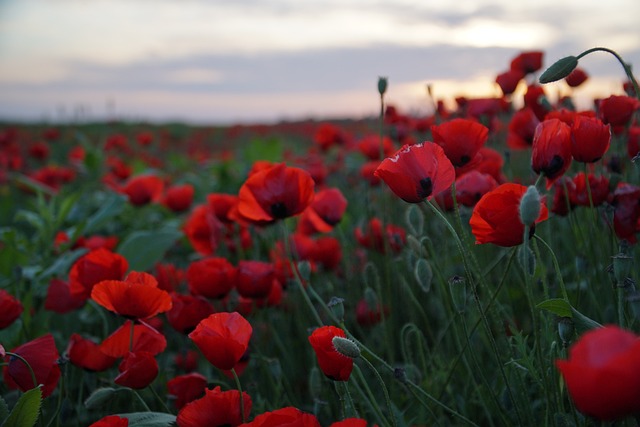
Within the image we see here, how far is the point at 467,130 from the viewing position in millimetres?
1404

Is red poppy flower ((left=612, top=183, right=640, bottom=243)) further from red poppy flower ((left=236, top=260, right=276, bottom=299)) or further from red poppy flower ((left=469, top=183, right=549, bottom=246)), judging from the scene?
red poppy flower ((left=236, top=260, right=276, bottom=299))

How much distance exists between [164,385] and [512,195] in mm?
1352

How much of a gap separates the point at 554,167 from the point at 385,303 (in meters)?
1.31

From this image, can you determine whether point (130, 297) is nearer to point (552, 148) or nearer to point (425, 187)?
point (425, 187)

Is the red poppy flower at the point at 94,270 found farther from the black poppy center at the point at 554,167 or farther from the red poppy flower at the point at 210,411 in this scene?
the black poppy center at the point at 554,167

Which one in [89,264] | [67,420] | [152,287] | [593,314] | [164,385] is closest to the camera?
[152,287]

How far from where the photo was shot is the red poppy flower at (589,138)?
1.29m

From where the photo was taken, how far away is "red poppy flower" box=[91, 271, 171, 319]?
4.38ft

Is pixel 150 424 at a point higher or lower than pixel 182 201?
lower

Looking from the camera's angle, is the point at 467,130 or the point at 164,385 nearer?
the point at 467,130

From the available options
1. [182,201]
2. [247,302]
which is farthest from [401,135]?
[247,302]

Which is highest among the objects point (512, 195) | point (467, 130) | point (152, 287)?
point (467, 130)

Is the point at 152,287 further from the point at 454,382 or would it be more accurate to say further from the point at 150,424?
the point at 454,382

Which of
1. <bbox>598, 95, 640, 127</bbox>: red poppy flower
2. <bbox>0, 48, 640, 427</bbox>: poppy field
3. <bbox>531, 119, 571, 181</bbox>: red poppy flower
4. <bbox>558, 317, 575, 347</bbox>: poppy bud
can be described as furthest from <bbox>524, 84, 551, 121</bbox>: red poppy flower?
<bbox>558, 317, 575, 347</bbox>: poppy bud
